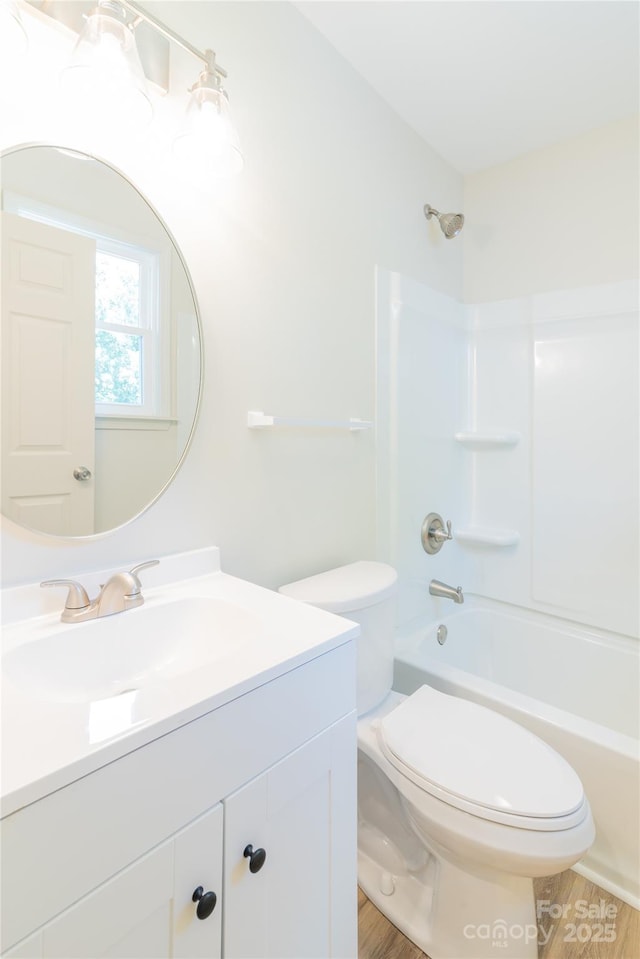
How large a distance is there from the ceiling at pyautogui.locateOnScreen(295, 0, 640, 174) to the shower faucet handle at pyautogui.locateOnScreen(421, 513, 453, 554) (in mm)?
1657

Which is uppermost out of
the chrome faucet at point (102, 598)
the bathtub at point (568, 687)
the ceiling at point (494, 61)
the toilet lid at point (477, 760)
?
the ceiling at point (494, 61)

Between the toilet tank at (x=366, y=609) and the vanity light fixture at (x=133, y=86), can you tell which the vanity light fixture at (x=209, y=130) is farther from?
the toilet tank at (x=366, y=609)

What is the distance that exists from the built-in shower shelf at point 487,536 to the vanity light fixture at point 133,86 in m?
1.77

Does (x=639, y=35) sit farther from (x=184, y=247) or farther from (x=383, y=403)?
(x=184, y=247)

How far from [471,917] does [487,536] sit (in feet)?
4.55

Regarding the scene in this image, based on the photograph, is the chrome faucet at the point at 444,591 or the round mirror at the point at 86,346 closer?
the round mirror at the point at 86,346

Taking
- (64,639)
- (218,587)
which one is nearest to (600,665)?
(218,587)

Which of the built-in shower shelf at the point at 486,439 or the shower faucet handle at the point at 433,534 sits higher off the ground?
the built-in shower shelf at the point at 486,439

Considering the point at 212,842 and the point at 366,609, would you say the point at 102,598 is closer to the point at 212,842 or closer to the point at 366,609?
the point at 212,842

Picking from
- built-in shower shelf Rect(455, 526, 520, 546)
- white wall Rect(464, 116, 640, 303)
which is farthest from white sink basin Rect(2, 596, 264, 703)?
white wall Rect(464, 116, 640, 303)

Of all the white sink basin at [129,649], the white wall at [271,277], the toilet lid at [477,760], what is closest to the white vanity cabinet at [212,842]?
the white sink basin at [129,649]

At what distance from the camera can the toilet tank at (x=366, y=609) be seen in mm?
1229

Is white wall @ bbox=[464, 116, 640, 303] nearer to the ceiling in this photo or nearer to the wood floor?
the ceiling

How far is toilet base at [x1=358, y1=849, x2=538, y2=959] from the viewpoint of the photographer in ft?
3.48
